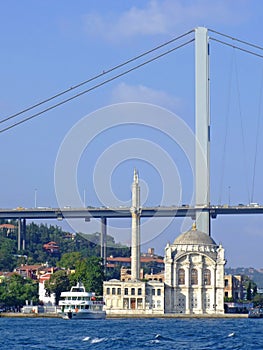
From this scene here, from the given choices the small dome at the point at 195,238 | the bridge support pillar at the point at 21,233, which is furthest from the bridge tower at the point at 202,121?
the bridge support pillar at the point at 21,233

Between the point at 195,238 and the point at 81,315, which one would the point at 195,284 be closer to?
the point at 195,238

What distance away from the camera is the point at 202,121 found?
68.9 metres

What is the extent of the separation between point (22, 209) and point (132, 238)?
13.6 meters

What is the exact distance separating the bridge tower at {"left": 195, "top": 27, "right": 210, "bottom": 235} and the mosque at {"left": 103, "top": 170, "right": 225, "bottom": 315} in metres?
7.86

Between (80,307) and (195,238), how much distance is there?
10.2 meters

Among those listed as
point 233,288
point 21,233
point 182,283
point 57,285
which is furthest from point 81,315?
point 21,233

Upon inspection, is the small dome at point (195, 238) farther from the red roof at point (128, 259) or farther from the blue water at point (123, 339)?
the red roof at point (128, 259)

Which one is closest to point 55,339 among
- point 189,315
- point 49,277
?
point 189,315

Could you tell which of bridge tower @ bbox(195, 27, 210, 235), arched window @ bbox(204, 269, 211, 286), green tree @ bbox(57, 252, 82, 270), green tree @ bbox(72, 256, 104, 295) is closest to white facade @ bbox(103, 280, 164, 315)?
arched window @ bbox(204, 269, 211, 286)

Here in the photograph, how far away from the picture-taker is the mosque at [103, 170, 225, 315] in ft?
251

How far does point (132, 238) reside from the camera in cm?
7738

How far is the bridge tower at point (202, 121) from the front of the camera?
2645 inches

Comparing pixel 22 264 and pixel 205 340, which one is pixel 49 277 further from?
pixel 205 340

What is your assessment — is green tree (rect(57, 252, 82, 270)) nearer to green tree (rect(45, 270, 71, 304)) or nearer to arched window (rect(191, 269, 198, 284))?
green tree (rect(45, 270, 71, 304))
